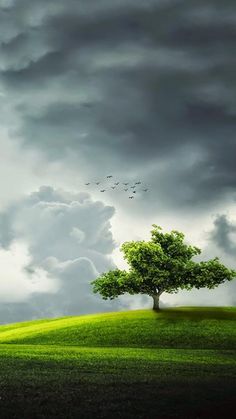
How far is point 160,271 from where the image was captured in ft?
285

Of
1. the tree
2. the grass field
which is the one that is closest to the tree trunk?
the tree

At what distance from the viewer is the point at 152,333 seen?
73438 millimetres

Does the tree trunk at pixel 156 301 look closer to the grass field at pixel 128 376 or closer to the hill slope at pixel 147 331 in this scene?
the hill slope at pixel 147 331

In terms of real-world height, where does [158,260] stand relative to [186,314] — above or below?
above

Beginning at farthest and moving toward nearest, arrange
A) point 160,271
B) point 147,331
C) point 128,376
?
point 160,271 < point 147,331 < point 128,376

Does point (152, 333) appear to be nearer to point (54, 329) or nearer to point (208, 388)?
point (54, 329)

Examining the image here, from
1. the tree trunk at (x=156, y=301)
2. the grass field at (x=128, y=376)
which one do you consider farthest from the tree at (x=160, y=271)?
the grass field at (x=128, y=376)

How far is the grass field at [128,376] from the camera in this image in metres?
24.5

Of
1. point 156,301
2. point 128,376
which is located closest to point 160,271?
point 156,301

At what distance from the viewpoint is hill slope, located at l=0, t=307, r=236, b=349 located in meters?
69.7

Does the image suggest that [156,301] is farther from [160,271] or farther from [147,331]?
[147,331]

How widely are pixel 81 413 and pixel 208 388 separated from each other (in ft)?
31.8

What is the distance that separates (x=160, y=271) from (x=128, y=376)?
5169cm

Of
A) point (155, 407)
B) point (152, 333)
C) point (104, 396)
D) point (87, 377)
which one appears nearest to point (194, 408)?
point (155, 407)
